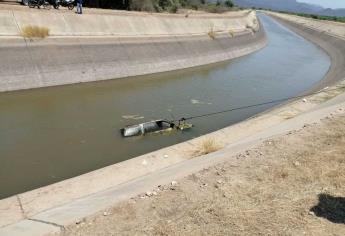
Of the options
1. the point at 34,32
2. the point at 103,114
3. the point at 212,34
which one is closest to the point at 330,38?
the point at 212,34

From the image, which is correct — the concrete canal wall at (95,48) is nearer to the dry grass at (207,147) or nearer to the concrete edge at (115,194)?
the dry grass at (207,147)

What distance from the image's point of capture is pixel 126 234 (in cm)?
795

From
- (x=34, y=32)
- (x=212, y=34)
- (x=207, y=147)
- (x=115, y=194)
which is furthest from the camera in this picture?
(x=212, y=34)

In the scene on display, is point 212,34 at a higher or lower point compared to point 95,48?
lower

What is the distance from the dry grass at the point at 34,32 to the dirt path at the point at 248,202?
55.5 feet

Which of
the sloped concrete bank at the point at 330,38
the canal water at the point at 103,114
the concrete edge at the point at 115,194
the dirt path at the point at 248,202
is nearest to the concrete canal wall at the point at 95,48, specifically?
the canal water at the point at 103,114

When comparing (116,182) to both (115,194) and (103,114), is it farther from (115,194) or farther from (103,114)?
(103,114)

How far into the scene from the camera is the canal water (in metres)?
13.4

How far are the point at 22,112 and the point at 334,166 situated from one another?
507 inches

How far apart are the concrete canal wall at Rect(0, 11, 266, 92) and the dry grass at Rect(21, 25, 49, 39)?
27 centimetres

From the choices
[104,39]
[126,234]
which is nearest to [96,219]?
[126,234]

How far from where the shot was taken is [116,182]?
1101 cm

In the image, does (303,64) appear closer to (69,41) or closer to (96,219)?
(69,41)

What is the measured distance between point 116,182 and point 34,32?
1664 centimetres
